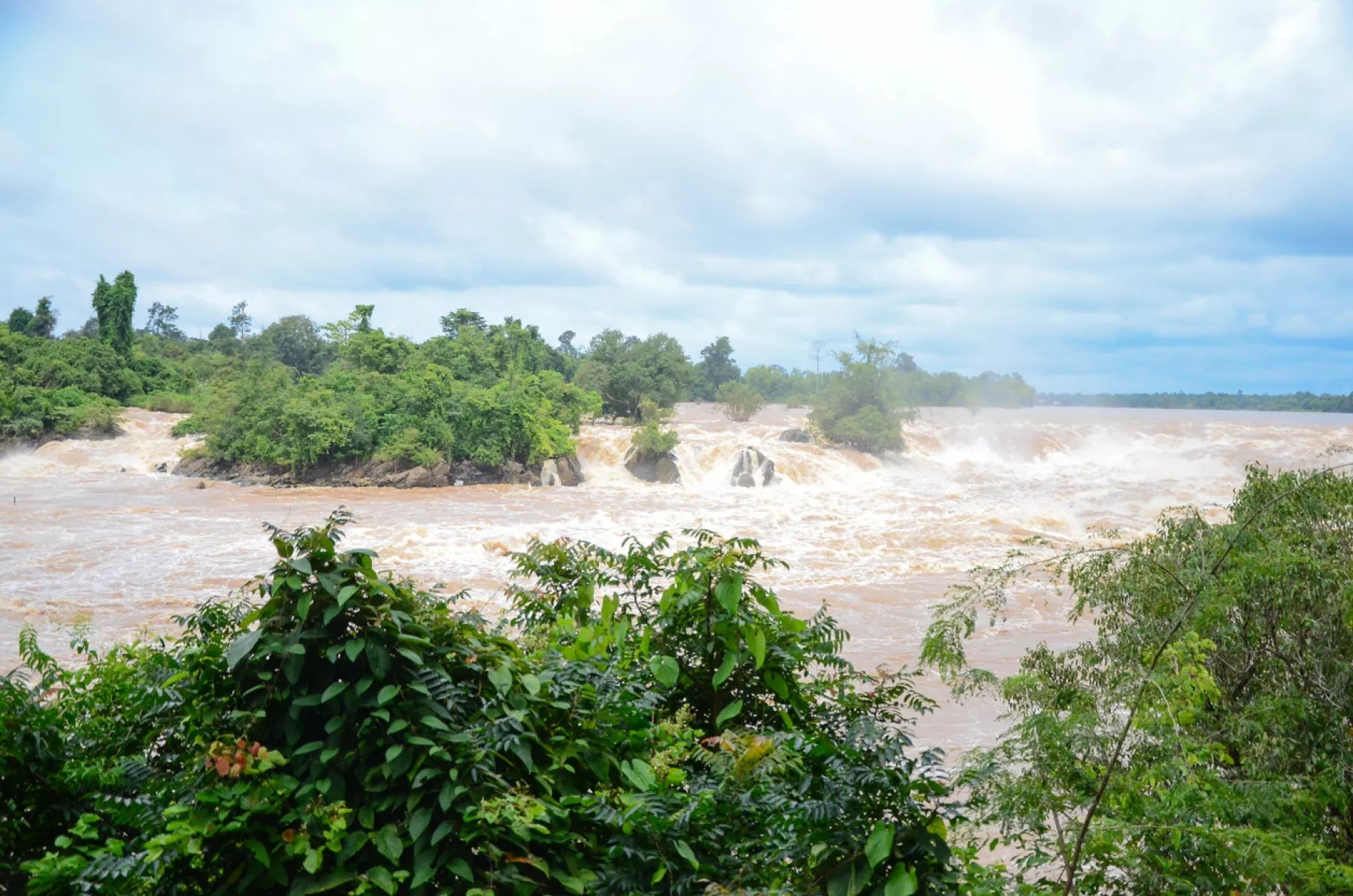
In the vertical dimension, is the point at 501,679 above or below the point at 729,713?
above

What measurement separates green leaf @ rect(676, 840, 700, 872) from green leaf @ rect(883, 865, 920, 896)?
1.20ft

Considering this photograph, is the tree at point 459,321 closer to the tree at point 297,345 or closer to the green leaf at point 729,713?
the tree at point 297,345

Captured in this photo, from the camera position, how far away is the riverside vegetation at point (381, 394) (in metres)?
26.9

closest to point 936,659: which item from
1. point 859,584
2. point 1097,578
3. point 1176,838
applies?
point 1097,578

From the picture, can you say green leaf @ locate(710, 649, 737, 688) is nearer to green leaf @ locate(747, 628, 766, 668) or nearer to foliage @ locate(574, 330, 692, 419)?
green leaf @ locate(747, 628, 766, 668)

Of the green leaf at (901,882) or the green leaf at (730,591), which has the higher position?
the green leaf at (730,591)

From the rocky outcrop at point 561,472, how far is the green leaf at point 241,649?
26.0 metres

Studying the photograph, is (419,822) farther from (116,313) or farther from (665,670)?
(116,313)

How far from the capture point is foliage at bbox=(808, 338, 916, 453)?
33375 mm

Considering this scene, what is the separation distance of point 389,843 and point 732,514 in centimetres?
2157

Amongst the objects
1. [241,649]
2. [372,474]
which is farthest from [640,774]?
[372,474]

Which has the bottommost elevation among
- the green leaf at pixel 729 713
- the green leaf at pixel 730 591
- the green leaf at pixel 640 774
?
the green leaf at pixel 640 774

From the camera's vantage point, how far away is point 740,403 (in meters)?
42.9

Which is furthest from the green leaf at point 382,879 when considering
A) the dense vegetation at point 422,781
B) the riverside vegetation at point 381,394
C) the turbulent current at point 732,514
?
the riverside vegetation at point 381,394
